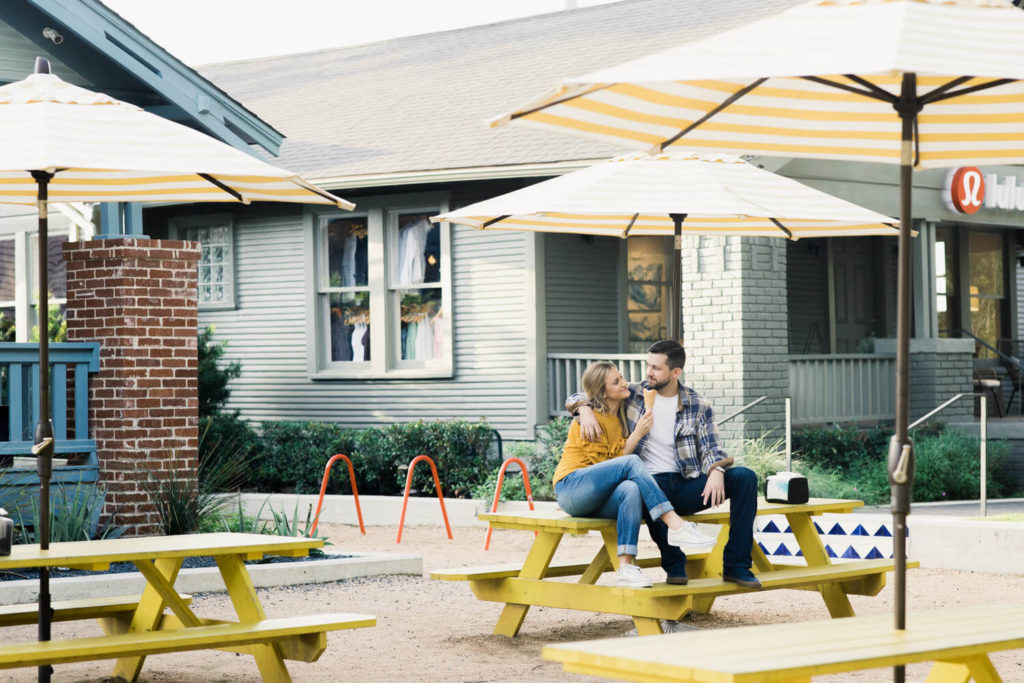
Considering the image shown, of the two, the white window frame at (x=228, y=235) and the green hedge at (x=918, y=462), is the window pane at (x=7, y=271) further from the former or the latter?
the green hedge at (x=918, y=462)

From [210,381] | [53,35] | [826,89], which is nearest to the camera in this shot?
[826,89]

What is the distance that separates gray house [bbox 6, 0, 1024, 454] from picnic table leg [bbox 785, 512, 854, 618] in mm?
6403

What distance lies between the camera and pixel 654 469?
788 cm

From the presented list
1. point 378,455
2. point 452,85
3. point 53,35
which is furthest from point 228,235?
point 53,35

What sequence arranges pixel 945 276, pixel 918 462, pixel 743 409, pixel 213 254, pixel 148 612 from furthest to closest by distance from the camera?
pixel 945 276 → pixel 213 254 → pixel 918 462 → pixel 743 409 → pixel 148 612

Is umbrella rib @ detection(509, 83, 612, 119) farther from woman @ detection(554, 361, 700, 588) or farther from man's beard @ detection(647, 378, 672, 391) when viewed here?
man's beard @ detection(647, 378, 672, 391)

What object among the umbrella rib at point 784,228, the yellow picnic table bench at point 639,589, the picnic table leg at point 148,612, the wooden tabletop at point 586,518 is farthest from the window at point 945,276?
the picnic table leg at point 148,612

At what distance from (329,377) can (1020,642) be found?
14.4m

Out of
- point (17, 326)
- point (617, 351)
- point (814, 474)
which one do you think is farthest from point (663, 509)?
point (17, 326)

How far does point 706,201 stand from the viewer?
8.00m

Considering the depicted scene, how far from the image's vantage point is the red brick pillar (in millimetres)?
11273

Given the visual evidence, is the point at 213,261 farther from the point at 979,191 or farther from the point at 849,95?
the point at 849,95

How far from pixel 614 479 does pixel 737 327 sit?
25.6 ft

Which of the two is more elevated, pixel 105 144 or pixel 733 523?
pixel 105 144
